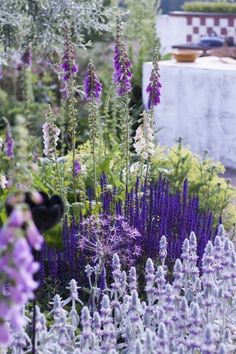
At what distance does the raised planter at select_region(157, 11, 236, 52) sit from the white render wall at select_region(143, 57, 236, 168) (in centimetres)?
269

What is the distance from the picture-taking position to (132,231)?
13.6 ft

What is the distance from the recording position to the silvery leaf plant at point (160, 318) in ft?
9.66

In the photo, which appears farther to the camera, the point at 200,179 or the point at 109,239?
the point at 200,179

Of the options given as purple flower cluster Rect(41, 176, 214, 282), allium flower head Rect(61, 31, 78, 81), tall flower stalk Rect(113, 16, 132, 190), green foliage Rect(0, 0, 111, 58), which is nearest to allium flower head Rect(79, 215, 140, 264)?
purple flower cluster Rect(41, 176, 214, 282)

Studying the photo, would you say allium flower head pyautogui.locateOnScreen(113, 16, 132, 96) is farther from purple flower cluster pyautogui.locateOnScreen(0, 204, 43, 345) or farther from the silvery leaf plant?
purple flower cluster pyautogui.locateOnScreen(0, 204, 43, 345)

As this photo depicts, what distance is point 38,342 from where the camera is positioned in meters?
3.24

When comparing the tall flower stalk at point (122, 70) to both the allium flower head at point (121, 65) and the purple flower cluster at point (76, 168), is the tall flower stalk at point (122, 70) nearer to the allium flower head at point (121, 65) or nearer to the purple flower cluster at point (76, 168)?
the allium flower head at point (121, 65)

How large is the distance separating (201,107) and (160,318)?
4888 millimetres

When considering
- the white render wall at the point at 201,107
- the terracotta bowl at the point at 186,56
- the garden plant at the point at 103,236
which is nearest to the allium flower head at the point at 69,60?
the garden plant at the point at 103,236

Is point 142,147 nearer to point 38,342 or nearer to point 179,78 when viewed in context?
point 38,342

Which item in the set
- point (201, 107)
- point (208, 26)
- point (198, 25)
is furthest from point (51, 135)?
point (198, 25)

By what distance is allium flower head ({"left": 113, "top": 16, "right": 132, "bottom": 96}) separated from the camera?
4562 millimetres

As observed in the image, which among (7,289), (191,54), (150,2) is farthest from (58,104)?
(7,289)

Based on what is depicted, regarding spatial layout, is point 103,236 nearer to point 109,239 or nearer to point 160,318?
point 109,239
